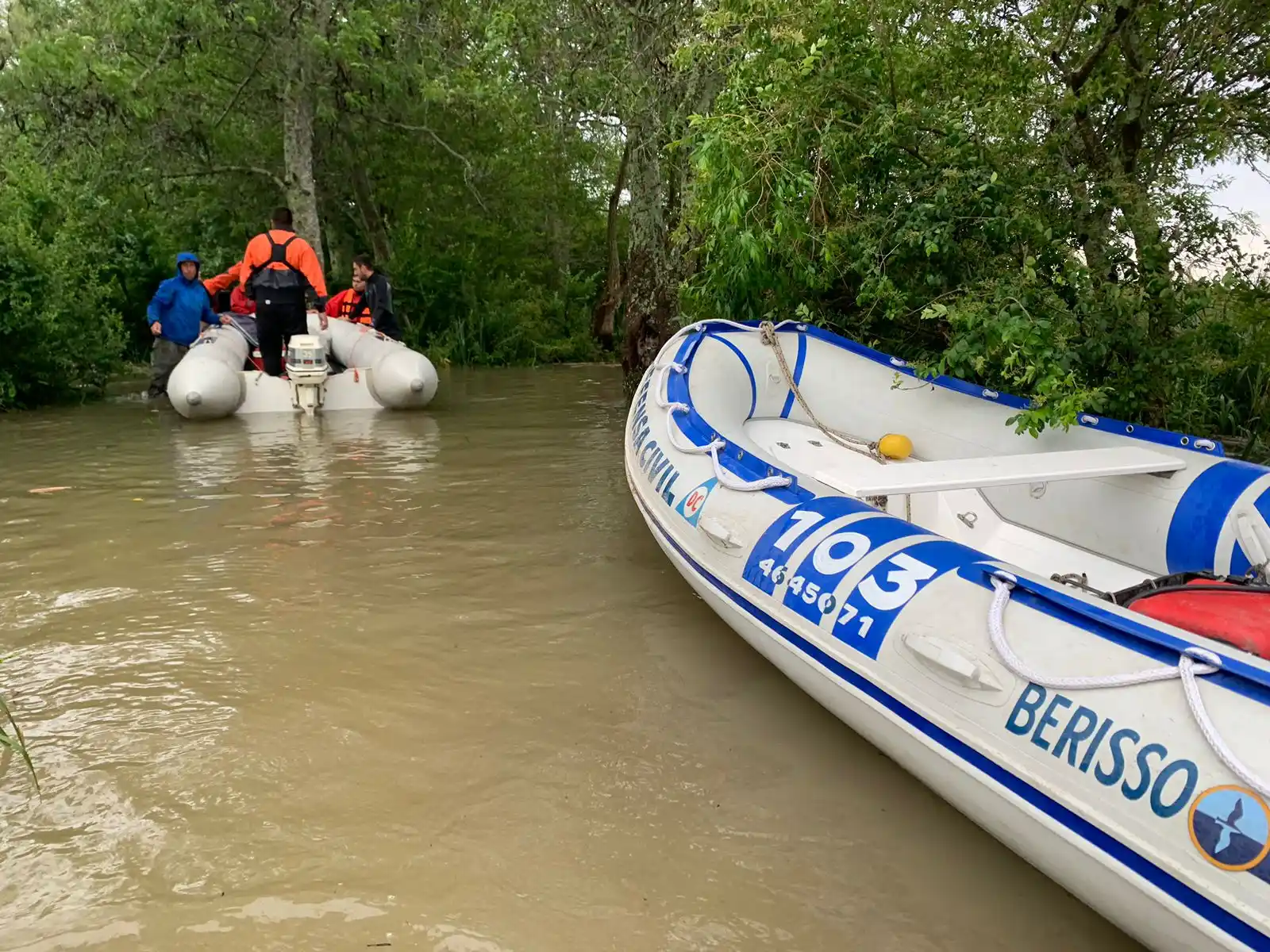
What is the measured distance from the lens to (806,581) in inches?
102

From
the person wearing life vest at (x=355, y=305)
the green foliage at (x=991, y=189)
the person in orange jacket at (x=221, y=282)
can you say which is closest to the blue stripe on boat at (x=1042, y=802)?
the green foliage at (x=991, y=189)

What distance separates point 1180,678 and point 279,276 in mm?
6875

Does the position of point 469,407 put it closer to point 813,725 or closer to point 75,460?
point 75,460

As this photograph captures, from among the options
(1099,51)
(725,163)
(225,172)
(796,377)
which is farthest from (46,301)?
(1099,51)

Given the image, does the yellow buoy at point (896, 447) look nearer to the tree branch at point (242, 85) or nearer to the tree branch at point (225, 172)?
the tree branch at point (242, 85)

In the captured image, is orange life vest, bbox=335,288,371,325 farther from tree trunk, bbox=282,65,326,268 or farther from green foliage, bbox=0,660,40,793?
green foliage, bbox=0,660,40,793

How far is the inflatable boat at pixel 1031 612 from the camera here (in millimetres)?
1660

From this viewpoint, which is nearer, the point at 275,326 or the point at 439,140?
the point at 275,326

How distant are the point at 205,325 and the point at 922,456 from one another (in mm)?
6904

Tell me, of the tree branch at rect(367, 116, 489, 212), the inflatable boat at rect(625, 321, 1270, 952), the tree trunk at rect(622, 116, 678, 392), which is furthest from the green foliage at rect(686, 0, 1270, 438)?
the tree branch at rect(367, 116, 489, 212)

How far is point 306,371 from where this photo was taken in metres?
7.61

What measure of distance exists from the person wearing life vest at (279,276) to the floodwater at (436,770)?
126 inches

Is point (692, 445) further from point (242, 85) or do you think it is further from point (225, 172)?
point (225, 172)

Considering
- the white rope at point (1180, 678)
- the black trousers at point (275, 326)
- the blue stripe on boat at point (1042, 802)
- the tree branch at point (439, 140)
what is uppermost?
the tree branch at point (439, 140)
